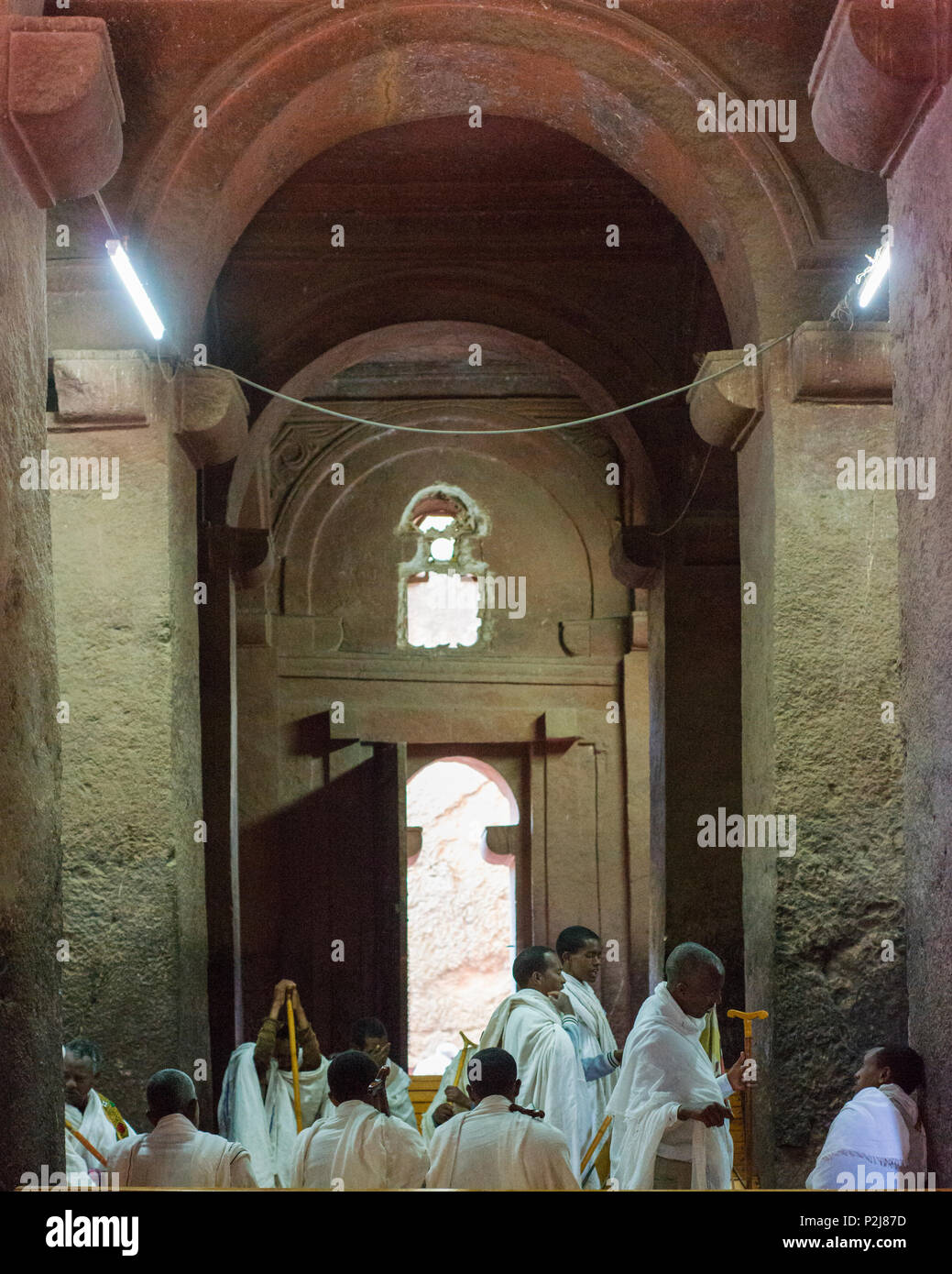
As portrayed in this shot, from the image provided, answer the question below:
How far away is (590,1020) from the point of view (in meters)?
7.43

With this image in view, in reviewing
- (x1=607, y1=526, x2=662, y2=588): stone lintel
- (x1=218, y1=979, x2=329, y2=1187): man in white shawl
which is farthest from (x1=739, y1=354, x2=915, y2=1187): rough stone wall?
(x1=607, y1=526, x2=662, y2=588): stone lintel

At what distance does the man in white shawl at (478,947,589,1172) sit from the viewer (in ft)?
20.7

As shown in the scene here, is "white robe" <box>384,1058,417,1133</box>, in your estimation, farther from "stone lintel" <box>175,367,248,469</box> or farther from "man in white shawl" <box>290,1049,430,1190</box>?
"stone lintel" <box>175,367,248,469</box>

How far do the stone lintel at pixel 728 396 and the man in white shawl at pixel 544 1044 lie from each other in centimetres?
253

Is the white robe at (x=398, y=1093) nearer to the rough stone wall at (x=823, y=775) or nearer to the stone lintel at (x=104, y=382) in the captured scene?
the rough stone wall at (x=823, y=775)

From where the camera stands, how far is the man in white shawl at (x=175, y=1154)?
4738 mm

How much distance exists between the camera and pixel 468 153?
923cm

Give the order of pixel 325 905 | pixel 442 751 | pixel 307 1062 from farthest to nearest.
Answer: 1. pixel 442 751
2. pixel 325 905
3. pixel 307 1062

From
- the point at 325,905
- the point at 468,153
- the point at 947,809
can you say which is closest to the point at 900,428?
the point at 947,809

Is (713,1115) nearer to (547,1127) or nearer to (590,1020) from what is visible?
(547,1127)

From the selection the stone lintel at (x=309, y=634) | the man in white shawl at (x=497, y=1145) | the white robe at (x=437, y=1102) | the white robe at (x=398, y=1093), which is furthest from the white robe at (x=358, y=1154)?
the stone lintel at (x=309, y=634)

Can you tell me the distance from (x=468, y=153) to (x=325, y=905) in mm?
6453

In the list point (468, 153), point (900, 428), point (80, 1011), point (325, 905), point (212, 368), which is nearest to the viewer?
point (900, 428)
